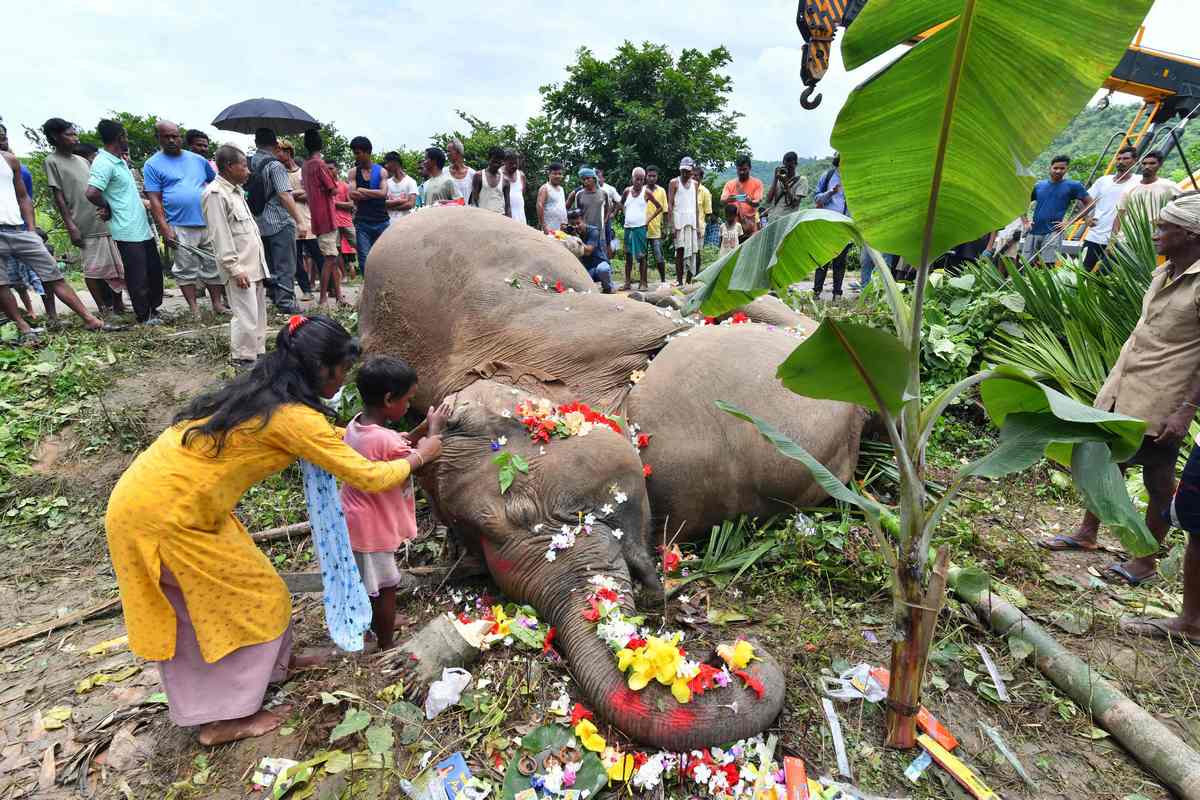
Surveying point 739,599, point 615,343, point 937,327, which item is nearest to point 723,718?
point 739,599

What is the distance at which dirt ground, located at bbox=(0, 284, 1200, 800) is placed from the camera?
254 cm

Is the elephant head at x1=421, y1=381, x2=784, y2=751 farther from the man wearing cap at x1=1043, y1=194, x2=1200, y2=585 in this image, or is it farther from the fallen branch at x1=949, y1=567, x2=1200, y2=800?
the man wearing cap at x1=1043, y1=194, x2=1200, y2=585

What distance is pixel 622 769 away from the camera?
7.95 feet

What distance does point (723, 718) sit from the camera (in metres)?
2.46

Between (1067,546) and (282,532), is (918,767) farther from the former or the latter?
(282,532)

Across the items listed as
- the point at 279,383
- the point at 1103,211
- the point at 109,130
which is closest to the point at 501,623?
the point at 279,383

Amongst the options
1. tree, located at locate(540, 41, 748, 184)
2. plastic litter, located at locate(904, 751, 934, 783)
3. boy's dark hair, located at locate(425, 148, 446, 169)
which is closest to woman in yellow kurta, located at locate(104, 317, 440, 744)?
plastic litter, located at locate(904, 751, 934, 783)

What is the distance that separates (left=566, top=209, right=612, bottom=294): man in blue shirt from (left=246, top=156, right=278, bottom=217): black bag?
159 inches

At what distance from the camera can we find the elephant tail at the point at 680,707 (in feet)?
8.01

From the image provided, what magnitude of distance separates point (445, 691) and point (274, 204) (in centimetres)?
692

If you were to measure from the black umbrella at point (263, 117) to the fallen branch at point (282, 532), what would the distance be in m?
7.36

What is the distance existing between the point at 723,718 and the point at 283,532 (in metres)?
3.33

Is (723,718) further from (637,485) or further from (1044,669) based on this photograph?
(1044,669)

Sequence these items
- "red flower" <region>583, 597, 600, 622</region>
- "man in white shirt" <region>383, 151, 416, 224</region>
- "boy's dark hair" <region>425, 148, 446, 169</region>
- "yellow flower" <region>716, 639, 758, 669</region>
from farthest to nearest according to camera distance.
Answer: "man in white shirt" <region>383, 151, 416, 224</region>
"boy's dark hair" <region>425, 148, 446, 169</region>
"red flower" <region>583, 597, 600, 622</region>
"yellow flower" <region>716, 639, 758, 669</region>
